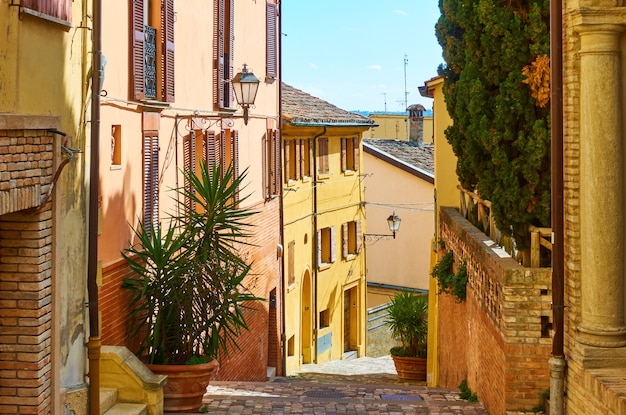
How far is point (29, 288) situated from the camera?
8.39 m

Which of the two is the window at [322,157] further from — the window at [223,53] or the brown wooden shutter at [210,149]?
the brown wooden shutter at [210,149]

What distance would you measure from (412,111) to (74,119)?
37.4m

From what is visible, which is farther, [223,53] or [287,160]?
[287,160]

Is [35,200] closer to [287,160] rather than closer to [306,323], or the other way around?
[287,160]

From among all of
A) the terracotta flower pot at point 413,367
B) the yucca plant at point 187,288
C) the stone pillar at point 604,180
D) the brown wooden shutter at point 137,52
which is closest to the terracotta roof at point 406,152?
the terracotta flower pot at point 413,367

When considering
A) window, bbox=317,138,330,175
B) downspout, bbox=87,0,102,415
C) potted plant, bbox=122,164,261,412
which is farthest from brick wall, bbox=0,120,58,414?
window, bbox=317,138,330,175

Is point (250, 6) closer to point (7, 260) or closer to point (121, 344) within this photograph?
point (121, 344)

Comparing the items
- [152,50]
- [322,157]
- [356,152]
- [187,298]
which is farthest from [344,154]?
[187,298]

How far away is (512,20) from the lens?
11383 millimetres

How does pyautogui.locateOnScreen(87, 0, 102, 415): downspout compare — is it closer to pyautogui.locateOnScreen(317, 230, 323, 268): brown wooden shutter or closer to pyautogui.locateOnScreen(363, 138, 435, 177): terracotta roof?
pyautogui.locateOnScreen(317, 230, 323, 268): brown wooden shutter

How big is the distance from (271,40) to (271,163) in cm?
291

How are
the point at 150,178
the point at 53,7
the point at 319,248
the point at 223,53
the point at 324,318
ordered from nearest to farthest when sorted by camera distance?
the point at 53,7, the point at 150,178, the point at 223,53, the point at 319,248, the point at 324,318

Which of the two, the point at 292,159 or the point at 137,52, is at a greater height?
the point at 137,52

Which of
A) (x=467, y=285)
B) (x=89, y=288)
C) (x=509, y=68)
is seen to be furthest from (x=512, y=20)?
(x=89, y=288)
